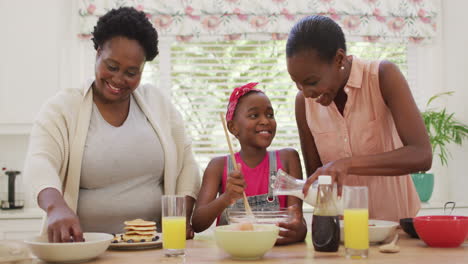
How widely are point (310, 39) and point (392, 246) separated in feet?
2.25

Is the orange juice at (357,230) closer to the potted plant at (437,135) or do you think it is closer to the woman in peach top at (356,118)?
the woman in peach top at (356,118)

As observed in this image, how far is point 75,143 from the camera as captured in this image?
1.91 m

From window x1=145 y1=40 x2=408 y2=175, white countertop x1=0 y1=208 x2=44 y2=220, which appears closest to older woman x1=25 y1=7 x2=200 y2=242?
white countertop x1=0 y1=208 x2=44 y2=220

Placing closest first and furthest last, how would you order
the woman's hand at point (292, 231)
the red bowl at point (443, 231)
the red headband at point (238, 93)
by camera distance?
the red bowl at point (443, 231), the woman's hand at point (292, 231), the red headband at point (238, 93)

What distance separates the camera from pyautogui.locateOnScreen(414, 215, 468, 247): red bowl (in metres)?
1.53

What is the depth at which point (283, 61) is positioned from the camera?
4305 mm

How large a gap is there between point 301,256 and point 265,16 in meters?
2.86

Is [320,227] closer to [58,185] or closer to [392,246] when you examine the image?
[392,246]

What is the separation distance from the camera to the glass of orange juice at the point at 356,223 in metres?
1.41

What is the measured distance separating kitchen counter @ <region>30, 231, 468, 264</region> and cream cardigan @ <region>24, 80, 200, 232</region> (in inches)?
15.7

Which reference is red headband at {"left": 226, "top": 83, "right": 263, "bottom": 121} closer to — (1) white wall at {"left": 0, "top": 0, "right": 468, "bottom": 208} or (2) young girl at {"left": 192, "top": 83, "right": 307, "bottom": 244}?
(2) young girl at {"left": 192, "top": 83, "right": 307, "bottom": 244}

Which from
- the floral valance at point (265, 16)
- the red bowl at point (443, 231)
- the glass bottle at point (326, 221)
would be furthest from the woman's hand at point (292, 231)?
the floral valance at point (265, 16)

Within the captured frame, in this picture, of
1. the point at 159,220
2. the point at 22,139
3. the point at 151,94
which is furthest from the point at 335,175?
the point at 22,139

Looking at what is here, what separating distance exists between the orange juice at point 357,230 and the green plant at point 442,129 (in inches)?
96.9
